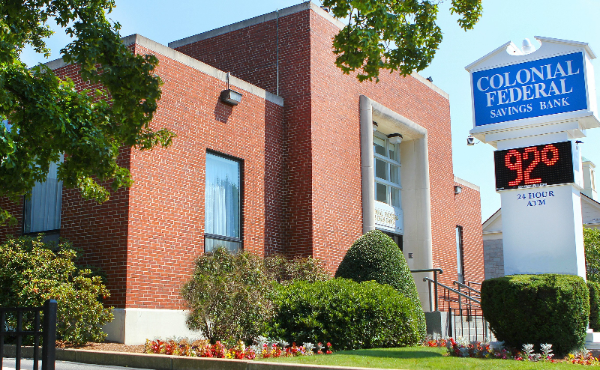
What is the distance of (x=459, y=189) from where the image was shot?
25.9 m

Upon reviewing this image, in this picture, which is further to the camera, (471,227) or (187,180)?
(471,227)

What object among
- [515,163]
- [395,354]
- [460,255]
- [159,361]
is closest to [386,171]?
[460,255]

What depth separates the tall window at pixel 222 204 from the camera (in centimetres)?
1536

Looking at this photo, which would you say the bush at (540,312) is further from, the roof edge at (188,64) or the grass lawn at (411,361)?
the roof edge at (188,64)

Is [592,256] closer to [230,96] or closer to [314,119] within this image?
[314,119]

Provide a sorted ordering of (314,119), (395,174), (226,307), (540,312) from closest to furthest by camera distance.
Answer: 1. (540,312)
2. (226,307)
3. (314,119)
4. (395,174)

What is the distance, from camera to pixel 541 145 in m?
12.9

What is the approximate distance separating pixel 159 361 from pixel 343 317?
3345 mm

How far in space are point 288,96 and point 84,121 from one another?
8467 millimetres

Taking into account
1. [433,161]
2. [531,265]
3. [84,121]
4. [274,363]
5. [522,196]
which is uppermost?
[433,161]

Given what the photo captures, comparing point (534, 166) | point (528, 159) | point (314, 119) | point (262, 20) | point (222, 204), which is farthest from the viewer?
point (262, 20)

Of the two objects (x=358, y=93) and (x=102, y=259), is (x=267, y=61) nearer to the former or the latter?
(x=358, y=93)

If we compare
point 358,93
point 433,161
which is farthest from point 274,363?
point 433,161

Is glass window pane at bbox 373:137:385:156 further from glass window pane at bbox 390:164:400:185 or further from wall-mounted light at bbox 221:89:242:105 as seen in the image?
wall-mounted light at bbox 221:89:242:105
